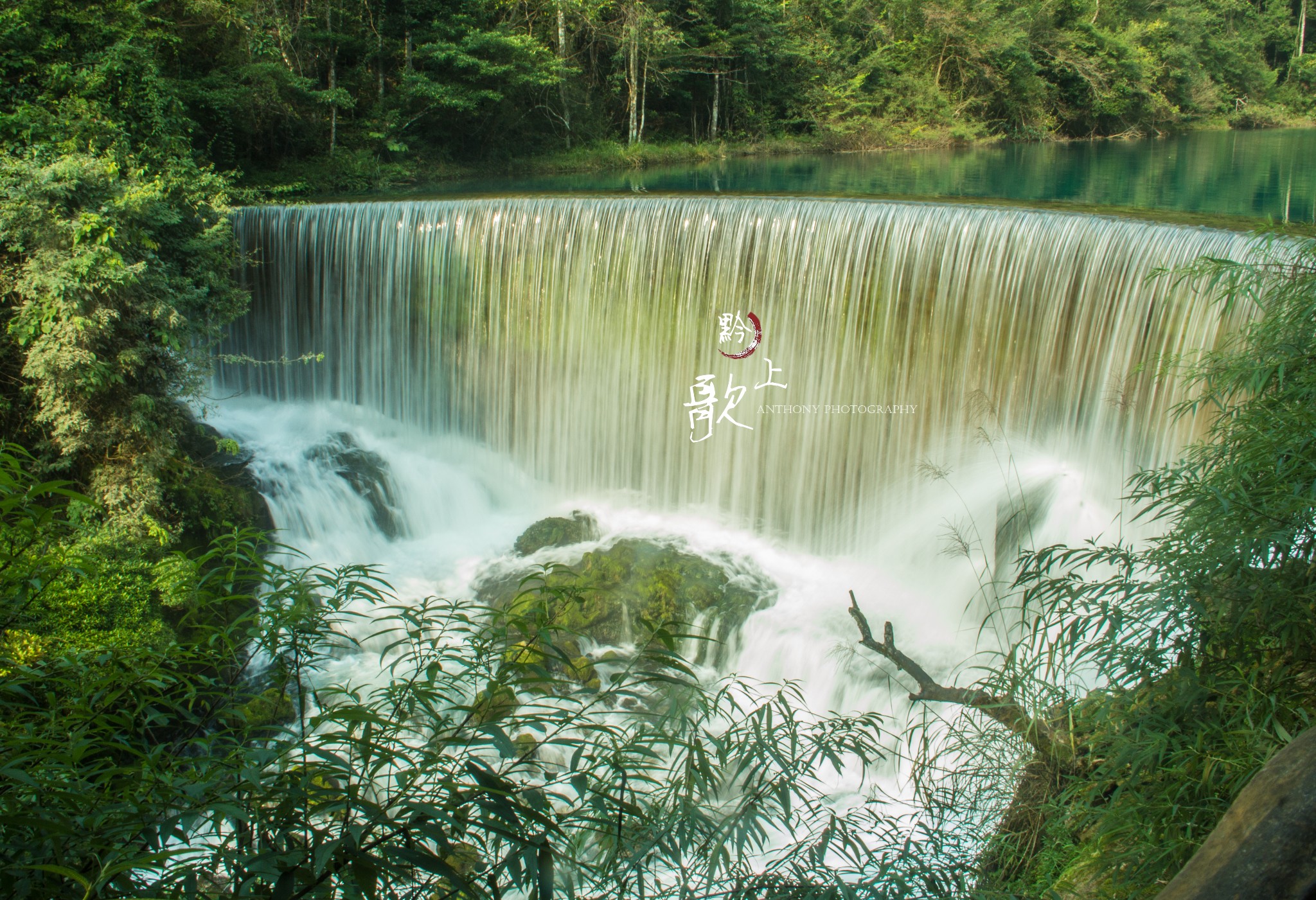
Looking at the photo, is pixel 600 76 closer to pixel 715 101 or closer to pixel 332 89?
pixel 715 101

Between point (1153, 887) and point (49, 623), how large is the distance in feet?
17.1

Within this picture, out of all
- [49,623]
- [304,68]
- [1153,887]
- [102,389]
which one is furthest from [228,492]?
[304,68]

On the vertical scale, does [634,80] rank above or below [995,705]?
above

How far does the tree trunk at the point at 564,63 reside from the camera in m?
16.3

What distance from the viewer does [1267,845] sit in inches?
59.2

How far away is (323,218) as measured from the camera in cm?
889

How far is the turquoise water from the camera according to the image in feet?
38.0

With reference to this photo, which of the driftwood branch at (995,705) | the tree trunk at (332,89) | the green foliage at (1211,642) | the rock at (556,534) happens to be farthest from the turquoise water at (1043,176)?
the green foliage at (1211,642)

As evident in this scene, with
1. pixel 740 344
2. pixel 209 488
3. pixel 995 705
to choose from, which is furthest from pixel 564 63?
pixel 995 705

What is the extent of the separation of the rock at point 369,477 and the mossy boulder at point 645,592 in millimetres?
1251

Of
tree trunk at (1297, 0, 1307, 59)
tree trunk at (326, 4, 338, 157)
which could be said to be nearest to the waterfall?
tree trunk at (326, 4, 338, 157)

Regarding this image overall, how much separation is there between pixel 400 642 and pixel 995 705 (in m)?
2.04

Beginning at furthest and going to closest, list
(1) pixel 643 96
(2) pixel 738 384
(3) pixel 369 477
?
(1) pixel 643 96 → (3) pixel 369 477 → (2) pixel 738 384

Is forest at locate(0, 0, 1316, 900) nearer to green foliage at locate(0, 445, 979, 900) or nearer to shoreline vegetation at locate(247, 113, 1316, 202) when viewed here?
green foliage at locate(0, 445, 979, 900)
